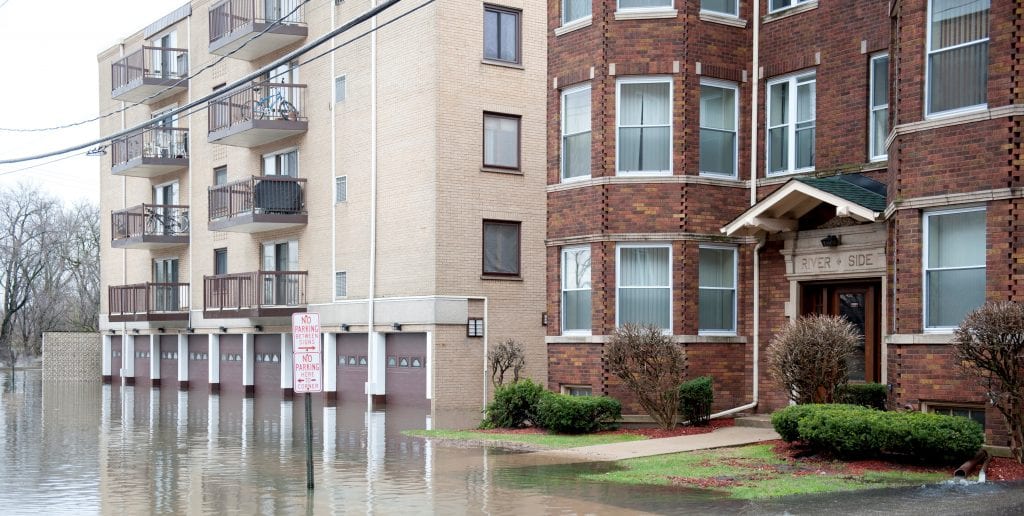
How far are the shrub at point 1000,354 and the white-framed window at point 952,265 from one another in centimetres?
119

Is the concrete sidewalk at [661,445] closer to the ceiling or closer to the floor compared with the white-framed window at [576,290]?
closer to the floor

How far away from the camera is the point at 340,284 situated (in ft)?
109

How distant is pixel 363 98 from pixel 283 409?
8678 mm

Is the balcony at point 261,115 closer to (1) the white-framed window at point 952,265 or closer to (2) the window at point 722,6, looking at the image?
(2) the window at point 722,6

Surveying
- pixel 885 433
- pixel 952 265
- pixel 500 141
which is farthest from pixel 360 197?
pixel 885 433

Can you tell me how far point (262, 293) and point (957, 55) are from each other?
79.9ft

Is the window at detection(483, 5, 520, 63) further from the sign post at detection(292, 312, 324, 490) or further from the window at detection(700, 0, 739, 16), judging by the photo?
the sign post at detection(292, 312, 324, 490)

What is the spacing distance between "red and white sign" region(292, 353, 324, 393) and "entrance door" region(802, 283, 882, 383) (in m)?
9.84

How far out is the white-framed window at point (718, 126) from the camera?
2294 cm

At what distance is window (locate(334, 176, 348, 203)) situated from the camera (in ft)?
108

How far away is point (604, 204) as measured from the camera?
22656 millimetres

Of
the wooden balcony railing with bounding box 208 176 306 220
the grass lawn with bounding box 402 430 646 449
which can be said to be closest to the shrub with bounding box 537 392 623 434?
the grass lawn with bounding box 402 430 646 449

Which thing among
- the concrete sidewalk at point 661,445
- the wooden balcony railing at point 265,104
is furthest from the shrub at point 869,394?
the wooden balcony railing at point 265,104

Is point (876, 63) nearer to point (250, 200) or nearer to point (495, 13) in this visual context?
point (495, 13)
